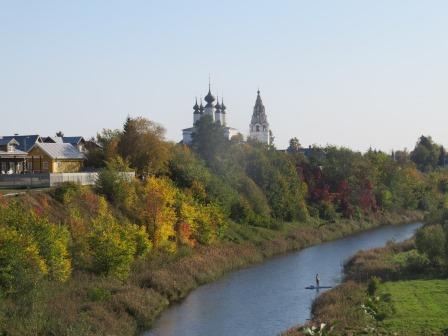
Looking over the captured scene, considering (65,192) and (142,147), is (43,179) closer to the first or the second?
(65,192)

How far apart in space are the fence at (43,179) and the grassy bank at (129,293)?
40.3 feet

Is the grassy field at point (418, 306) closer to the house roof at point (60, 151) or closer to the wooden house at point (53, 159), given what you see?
the wooden house at point (53, 159)

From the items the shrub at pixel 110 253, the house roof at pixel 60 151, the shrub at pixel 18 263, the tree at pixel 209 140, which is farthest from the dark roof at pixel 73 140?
the shrub at pixel 18 263

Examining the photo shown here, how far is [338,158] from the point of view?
395 feet

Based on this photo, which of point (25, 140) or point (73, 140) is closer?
point (25, 140)

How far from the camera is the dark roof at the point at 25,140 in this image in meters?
78.0

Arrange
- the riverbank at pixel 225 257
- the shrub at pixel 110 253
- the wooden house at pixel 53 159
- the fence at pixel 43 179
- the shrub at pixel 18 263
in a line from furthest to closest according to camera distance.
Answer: the wooden house at pixel 53 159, the fence at pixel 43 179, the riverbank at pixel 225 257, the shrub at pixel 110 253, the shrub at pixel 18 263

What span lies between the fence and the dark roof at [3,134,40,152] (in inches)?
518

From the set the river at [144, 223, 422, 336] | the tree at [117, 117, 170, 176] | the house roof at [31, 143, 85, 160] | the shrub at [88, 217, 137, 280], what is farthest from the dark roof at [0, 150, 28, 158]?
the river at [144, 223, 422, 336]

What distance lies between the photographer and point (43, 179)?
62.2 meters

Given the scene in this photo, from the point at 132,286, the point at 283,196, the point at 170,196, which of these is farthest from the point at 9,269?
the point at 283,196

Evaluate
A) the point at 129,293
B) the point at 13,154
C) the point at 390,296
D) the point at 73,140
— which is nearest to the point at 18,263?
the point at 129,293

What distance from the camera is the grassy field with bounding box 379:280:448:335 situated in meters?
36.3

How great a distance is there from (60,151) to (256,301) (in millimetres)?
38287
